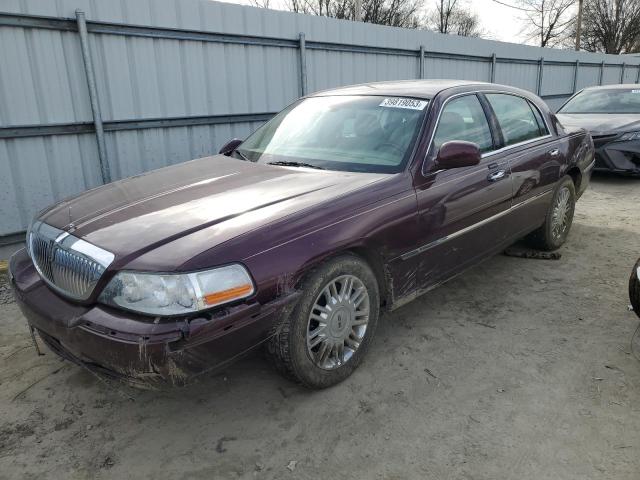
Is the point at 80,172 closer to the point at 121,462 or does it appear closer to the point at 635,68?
the point at 121,462

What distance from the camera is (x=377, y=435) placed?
8.16ft

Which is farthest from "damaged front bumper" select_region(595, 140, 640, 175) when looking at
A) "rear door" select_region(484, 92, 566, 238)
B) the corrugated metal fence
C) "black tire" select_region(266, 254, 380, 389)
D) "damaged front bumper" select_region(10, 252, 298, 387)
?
"damaged front bumper" select_region(10, 252, 298, 387)

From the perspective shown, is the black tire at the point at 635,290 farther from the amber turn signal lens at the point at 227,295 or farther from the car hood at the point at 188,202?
the amber turn signal lens at the point at 227,295

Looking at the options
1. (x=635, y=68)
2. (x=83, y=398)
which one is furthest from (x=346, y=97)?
(x=635, y=68)

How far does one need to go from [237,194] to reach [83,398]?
145 cm

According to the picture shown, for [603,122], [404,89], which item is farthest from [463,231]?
[603,122]

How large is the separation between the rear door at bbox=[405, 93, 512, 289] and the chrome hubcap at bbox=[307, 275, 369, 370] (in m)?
0.49

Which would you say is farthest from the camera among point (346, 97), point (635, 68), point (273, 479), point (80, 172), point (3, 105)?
point (635, 68)

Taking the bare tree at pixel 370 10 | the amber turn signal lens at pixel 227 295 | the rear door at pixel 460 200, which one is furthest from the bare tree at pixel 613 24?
the amber turn signal lens at pixel 227 295

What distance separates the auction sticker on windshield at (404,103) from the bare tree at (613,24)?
49.7m

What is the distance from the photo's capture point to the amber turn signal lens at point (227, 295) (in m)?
2.18

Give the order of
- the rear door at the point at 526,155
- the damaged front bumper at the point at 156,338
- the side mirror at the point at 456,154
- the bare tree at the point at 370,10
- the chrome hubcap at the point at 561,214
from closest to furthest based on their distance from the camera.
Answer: the damaged front bumper at the point at 156,338 < the side mirror at the point at 456,154 < the rear door at the point at 526,155 < the chrome hubcap at the point at 561,214 < the bare tree at the point at 370,10

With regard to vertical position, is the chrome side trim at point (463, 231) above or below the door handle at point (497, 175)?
below

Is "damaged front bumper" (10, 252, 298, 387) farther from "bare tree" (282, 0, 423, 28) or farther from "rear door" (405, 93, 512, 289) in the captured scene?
"bare tree" (282, 0, 423, 28)
